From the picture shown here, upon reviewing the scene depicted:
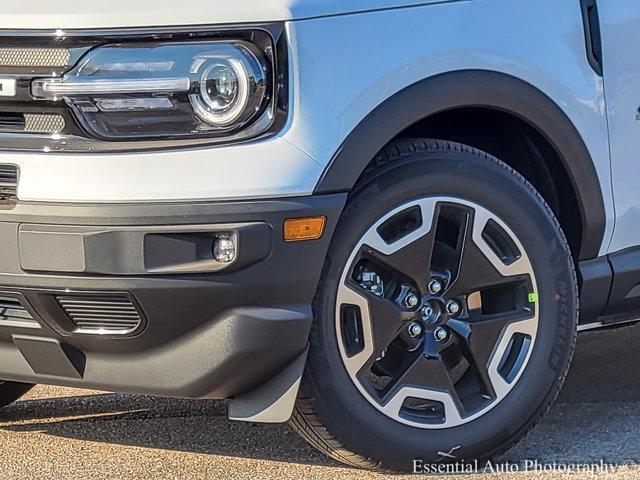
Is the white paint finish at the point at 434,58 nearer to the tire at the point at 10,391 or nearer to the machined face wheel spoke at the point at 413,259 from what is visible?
the machined face wheel spoke at the point at 413,259

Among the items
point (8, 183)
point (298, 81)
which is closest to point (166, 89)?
point (298, 81)

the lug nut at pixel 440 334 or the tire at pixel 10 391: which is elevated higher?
the lug nut at pixel 440 334

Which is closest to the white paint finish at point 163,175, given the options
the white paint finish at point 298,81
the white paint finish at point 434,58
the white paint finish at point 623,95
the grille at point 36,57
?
the white paint finish at point 298,81

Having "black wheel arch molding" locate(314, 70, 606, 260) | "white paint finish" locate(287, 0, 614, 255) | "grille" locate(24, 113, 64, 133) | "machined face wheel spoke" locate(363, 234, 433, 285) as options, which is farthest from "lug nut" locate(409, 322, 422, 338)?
"grille" locate(24, 113, 64, 133)

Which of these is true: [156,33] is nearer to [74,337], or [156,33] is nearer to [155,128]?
[155,128]

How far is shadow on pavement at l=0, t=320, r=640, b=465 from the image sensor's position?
3676 millimetres

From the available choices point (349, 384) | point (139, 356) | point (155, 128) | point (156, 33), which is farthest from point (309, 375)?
point (156, 33)

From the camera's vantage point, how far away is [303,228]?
303 cm

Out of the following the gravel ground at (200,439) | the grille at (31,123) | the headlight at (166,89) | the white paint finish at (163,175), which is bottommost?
the gravel ground at (200,439)

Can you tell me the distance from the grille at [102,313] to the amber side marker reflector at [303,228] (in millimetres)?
410

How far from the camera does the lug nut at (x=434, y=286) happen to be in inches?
132

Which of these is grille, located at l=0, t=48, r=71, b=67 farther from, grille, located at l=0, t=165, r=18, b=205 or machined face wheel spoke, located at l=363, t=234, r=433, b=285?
machined face wheel spoke, located at l=363, t=234, r=433, b=285

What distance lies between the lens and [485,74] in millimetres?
3303

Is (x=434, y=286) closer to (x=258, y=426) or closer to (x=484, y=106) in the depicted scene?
(x=484, y=106)
